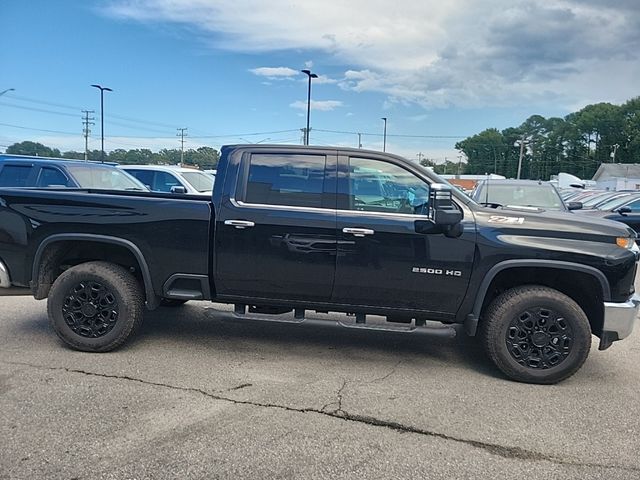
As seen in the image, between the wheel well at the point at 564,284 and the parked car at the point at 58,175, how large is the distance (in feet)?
21.9

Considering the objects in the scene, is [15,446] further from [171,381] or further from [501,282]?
[501,282]

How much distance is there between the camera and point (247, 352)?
4836mm

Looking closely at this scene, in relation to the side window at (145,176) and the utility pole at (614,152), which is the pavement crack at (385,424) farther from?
the utility pole at (614,152)

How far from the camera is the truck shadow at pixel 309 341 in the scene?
4.78 m

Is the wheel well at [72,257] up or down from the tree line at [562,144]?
down

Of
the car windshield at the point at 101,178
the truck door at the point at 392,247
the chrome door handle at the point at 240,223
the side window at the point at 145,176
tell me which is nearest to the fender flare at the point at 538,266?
the truck door at the point at 392,247

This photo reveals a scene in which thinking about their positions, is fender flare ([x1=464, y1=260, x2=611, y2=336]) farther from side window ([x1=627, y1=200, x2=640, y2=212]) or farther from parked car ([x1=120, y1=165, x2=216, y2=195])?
parked car ([x1=120, y1=165, x2=216, y2=195])

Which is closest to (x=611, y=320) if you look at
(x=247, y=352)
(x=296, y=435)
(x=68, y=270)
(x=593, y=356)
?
(x=593, y=356)

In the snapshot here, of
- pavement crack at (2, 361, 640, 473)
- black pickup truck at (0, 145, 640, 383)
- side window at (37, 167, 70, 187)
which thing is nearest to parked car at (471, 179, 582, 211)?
black pickup truck at (0, 145, 640, 383)

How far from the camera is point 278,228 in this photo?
4375 millimetres

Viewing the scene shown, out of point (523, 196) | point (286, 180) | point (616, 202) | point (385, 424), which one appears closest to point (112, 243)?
point (286, 180)

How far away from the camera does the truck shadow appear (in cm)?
478

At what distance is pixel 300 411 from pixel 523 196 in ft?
24.6

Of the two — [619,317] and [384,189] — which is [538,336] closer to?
[619,317]
